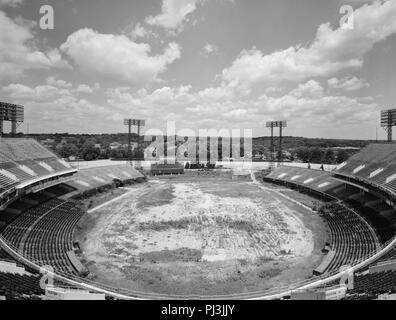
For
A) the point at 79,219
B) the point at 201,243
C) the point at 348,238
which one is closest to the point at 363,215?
the point at 348,238

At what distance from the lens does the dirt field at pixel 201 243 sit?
20906 mm

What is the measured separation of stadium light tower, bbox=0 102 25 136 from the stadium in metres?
0.57

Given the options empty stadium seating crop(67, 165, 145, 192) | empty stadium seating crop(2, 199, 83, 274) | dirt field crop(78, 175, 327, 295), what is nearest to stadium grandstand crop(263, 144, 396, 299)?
dirt field crop(78, 175, 327, 295)

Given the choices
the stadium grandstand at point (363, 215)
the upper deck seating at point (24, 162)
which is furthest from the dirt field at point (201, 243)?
the upper deck seating at point (24, 162)

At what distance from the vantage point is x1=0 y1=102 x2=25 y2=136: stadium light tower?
45000mm

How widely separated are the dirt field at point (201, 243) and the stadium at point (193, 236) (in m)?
0.11

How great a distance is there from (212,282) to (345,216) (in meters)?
21.9

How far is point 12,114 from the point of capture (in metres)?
46.9

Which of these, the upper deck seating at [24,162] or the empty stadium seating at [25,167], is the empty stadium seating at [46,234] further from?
the upper deck seating at [24,162]

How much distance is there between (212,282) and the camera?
2058cm

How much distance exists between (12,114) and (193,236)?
38574mm

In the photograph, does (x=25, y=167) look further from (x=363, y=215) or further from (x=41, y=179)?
(x=363, y=215)
